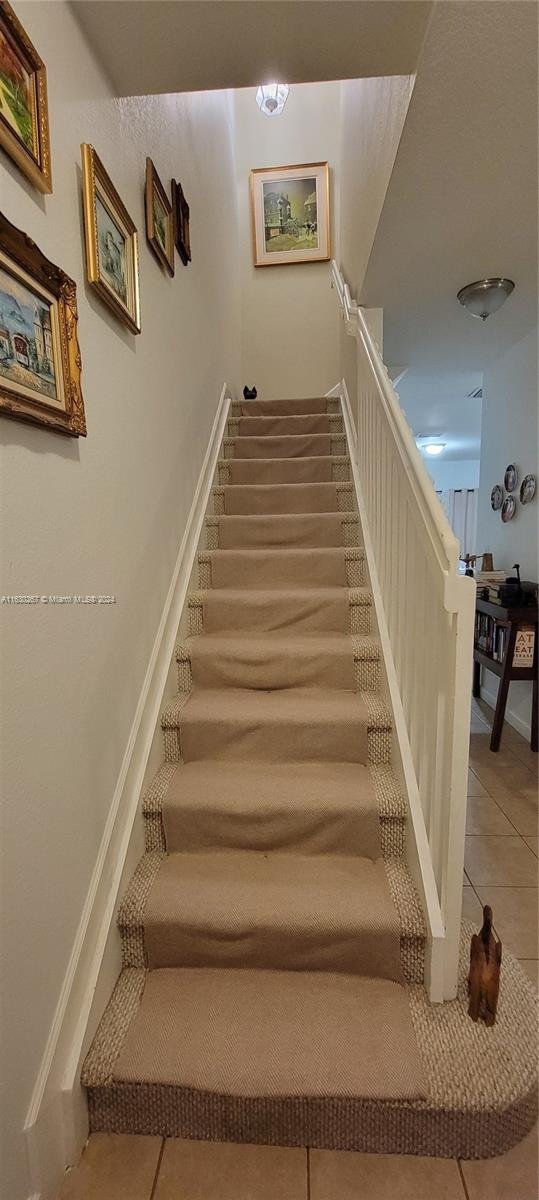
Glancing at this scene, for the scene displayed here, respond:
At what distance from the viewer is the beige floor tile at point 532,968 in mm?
1329

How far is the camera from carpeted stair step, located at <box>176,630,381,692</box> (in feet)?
5.70

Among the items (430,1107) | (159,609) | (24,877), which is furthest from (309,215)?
(430,1107)

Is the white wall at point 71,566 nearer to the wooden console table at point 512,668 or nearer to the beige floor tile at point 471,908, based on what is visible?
the beige floor tile at point 471,908

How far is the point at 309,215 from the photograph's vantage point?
3.88 m

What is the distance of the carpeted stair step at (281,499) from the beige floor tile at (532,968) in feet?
6.08

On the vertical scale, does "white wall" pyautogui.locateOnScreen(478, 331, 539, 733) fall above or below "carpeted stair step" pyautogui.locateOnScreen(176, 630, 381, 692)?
above

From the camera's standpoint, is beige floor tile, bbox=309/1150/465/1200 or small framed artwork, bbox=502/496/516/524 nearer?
beige floor tile, bbox=309/1150/465/1200

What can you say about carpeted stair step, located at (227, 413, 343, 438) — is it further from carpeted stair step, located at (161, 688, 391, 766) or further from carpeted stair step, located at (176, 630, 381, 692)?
carpeted stair step, located at (161, 688, 391, 766)

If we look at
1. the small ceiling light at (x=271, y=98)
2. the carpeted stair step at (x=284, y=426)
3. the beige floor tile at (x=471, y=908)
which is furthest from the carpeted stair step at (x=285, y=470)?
the small ceiling light at (x=271, y=98)

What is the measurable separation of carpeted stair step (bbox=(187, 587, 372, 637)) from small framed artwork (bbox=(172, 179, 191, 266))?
1.39 metres

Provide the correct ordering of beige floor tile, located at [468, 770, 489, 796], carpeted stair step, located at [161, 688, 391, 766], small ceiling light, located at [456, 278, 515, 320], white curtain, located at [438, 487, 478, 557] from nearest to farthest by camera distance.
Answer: carpeted stair step, located at [161, 688, 391, 766], small ceiling light, located at [456, 278, 515, 320], beige floor tile, located at [468, 770, 489, 796], white curtain, located at [438, 487, 478, 557]

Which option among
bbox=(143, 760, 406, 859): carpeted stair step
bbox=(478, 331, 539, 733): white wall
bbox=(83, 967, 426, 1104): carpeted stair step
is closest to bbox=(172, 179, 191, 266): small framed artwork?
bbox=(478, 331, 539, 733): white wall

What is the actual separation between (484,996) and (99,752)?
3.28 ft

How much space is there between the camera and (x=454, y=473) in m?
7.31
